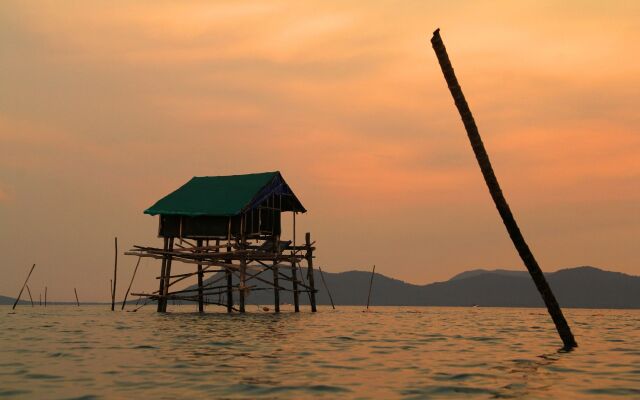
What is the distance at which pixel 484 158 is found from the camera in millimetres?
15844

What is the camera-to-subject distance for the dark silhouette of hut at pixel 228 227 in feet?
129

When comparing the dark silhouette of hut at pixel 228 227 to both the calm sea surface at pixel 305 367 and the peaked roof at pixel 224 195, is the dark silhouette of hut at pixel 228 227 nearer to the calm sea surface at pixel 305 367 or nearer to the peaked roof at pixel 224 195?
the peaked roof at pixel 224 195

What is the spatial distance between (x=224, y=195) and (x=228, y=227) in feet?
7.21

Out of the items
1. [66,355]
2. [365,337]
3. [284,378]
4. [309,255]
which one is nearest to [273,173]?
[309,255]

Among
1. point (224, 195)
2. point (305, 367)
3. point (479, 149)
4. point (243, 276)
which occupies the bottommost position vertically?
point (305, 367)

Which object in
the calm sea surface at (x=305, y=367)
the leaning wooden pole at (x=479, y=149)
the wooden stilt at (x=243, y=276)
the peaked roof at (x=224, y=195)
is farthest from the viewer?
the peaked roof at (x=224, y=195)

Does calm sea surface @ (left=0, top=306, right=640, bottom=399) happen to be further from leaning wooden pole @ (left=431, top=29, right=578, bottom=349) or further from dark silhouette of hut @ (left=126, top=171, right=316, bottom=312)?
dark silhouette of hut @ (left=126, top=171, right=316, bottom=312)

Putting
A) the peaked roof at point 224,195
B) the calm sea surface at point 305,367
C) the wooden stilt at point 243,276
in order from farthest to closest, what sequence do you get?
the peaked roof at point 224,195 → the wooden stilt at point 243,276 → the calm sea surface at point 305,367

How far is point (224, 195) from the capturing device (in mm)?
40562

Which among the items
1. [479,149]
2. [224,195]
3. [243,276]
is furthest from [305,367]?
[224,195]

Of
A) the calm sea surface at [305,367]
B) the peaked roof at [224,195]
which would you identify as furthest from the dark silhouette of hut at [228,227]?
the calm sea surface at [305,367]

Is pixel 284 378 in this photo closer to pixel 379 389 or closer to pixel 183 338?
pixel 379 389

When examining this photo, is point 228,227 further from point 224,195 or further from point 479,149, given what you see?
point 479,149

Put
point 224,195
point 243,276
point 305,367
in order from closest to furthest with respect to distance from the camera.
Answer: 1. point 305,367
2. point 243,276
3. point 224,195
